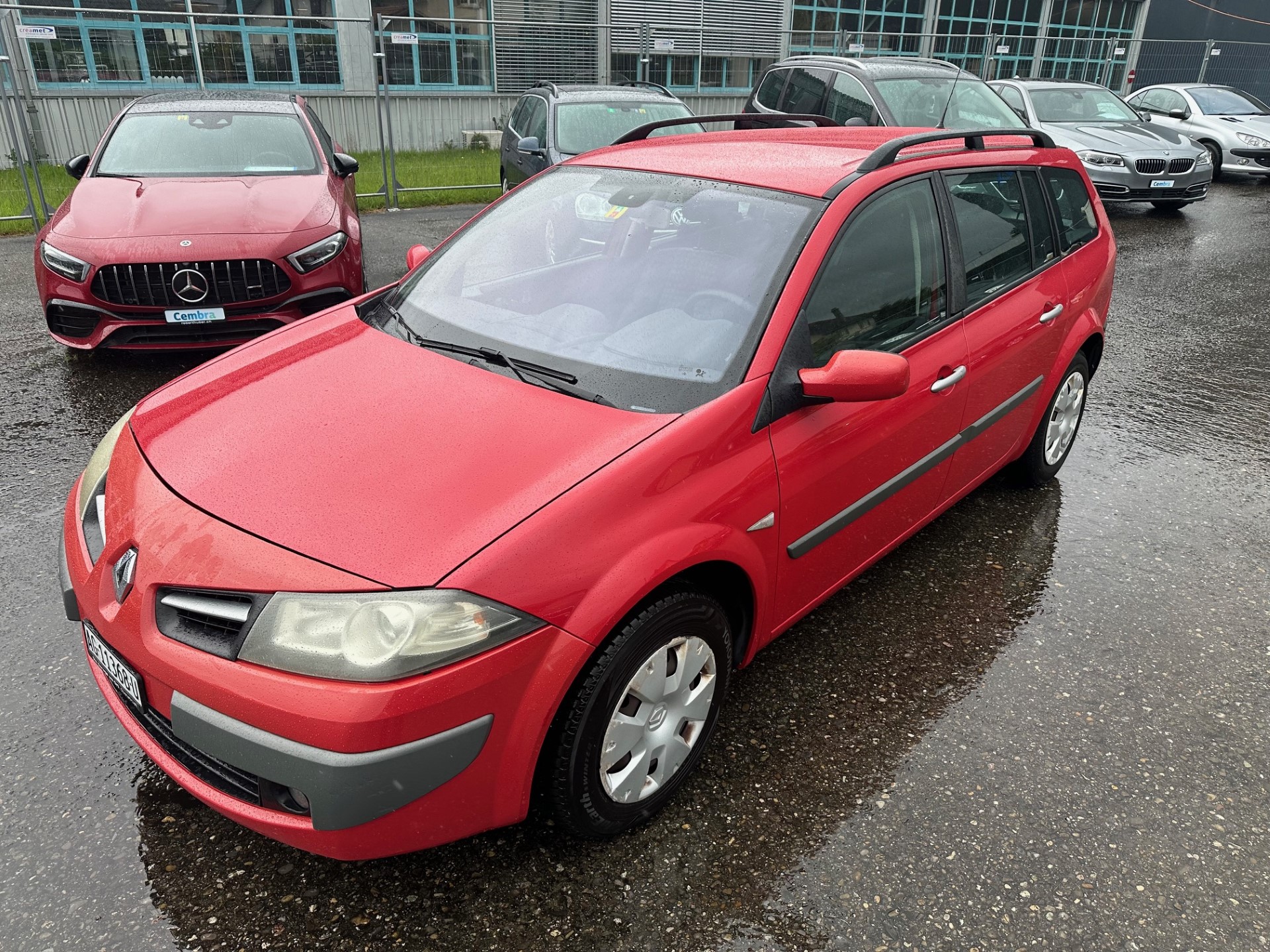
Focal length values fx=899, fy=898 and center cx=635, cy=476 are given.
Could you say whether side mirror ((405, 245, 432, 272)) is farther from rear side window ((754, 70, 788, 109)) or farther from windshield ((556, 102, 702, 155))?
rear side window ((754, 70, 788, 109))

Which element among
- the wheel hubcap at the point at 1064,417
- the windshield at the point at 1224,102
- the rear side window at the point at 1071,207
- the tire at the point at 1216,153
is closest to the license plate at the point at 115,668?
the wheel hubcap at the point at 1064,417

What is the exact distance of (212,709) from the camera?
1952mm

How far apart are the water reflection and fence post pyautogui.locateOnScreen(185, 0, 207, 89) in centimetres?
1342

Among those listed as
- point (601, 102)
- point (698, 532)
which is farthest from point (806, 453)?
point (601, 102)

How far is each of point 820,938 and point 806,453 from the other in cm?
127

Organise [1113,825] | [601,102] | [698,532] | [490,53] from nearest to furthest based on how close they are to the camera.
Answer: [698,532]
[1113,825]
[601,102]
[490,53]

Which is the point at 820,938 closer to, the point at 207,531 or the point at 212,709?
the point at 212,709

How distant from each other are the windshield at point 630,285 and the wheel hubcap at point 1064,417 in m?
2.10

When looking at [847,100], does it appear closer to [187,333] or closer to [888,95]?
[888,95]

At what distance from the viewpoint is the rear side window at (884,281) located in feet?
8.98

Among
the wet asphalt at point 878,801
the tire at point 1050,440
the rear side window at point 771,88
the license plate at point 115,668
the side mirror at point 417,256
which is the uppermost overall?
the rear side window at point 771,88

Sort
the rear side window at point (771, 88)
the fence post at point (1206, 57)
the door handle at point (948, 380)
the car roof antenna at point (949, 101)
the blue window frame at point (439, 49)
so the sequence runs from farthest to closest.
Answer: the fence post at point (1206, 57) < the blue window frame at point (439, 49) < the rear side window at point (771, 88) < the car roof antenna at point (949, 101) < the door handle at point (948, 380)

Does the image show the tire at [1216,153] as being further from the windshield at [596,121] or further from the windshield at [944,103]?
the windshield at [596,121]

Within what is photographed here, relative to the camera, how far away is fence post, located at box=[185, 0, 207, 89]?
13562mm
